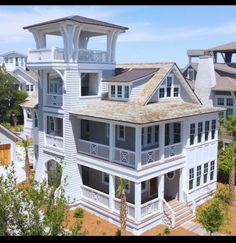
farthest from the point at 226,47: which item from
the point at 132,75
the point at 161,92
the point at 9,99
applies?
the point at 9,99

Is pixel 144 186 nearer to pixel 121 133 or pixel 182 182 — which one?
pixel 182 182

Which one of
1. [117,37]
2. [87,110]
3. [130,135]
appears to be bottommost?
[130,135]

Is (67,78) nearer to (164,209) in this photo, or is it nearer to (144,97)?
(144,97)

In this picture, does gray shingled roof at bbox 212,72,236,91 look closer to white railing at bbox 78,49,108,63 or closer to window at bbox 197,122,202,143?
window at bbox 197,122,202,143

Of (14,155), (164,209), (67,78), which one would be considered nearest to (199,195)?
(164,209)

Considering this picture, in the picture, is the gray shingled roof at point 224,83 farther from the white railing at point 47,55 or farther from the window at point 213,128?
the white railing at point 47,55

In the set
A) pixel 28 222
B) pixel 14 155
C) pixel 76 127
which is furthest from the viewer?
pixel 14 155

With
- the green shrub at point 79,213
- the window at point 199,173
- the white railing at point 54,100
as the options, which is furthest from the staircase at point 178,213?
the white railing at point 54,100
